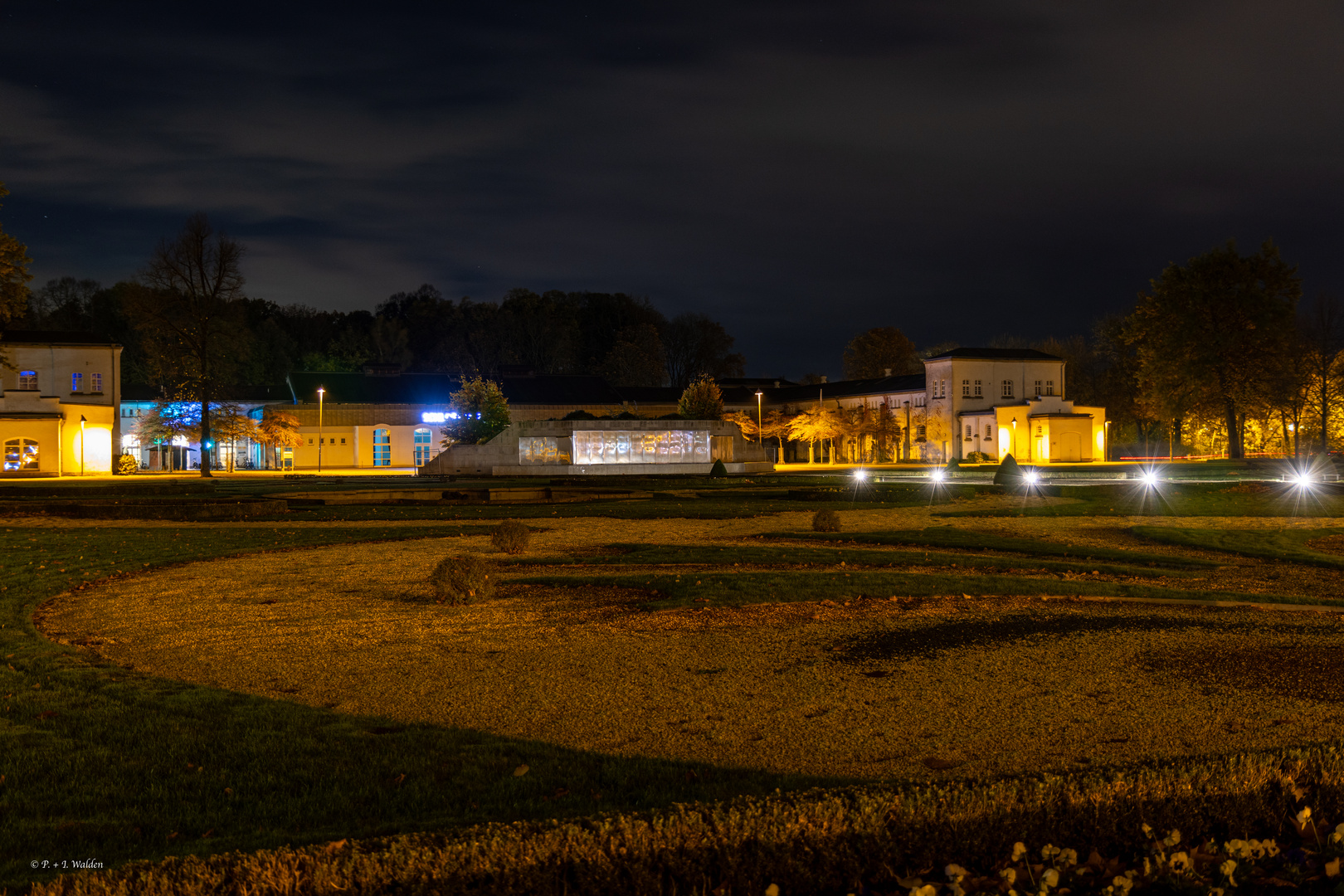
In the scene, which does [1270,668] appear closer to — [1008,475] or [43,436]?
[1008,475]

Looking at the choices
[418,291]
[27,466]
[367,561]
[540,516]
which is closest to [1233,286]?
[540,516]

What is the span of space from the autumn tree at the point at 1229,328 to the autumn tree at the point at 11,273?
64.0 metres

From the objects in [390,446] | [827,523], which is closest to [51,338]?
[390,446]

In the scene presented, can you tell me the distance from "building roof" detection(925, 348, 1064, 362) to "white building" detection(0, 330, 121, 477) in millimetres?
60034

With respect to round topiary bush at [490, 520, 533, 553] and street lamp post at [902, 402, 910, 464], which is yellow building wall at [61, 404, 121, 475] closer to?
round topiary bush at [490, 520, 533, 553]

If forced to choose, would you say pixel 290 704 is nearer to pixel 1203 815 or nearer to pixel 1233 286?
pixel 1203 815

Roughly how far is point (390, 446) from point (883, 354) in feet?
184

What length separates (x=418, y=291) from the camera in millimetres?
116000

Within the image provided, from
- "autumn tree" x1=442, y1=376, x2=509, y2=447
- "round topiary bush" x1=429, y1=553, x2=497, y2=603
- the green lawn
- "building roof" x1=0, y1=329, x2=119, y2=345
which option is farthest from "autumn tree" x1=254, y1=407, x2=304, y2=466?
"round topiary bush" x1=429, y1=553, x2=497, y2=603

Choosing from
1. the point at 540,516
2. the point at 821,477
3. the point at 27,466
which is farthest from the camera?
the point at 27,466

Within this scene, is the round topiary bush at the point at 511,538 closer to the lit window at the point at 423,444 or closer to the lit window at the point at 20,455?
the lit window at the point at 20,455

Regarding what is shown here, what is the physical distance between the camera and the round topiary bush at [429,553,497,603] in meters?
12.6

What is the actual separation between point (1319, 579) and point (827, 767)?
39.3 ft

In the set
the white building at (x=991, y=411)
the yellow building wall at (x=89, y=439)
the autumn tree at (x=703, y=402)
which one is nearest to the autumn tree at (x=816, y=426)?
the white building at (x=991, y=411)
